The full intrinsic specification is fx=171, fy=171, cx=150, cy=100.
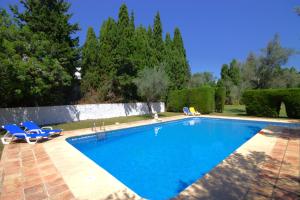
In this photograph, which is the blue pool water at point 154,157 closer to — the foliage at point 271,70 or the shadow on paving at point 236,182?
the shadow on paving at point 236,182

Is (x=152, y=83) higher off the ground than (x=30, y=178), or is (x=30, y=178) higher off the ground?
(x=152, y=83)

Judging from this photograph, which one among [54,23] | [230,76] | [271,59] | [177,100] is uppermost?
[54,23]

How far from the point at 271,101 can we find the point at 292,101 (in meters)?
1.60

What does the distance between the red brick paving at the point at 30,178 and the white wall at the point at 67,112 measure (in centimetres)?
803

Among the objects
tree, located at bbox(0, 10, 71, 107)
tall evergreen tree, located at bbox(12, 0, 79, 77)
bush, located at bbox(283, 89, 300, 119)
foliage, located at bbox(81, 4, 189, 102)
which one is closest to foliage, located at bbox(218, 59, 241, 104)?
bush, located at bbox(283, 89, 300, 119)

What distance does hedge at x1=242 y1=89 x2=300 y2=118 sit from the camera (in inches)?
591

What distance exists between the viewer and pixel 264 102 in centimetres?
1673

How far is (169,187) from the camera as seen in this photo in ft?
15.4

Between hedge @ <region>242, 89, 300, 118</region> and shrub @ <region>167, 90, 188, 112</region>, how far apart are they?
702 cm

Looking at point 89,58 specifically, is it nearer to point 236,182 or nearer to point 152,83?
point 152,83

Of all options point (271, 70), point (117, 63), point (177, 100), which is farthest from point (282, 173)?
point (271, 70)

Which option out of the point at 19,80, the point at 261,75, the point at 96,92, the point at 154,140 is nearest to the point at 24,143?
the point at 19,80

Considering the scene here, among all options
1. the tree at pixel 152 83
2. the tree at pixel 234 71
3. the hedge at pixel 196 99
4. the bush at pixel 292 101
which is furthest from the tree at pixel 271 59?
the tree at pixel 234 71

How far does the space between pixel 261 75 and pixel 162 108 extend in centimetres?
1488
